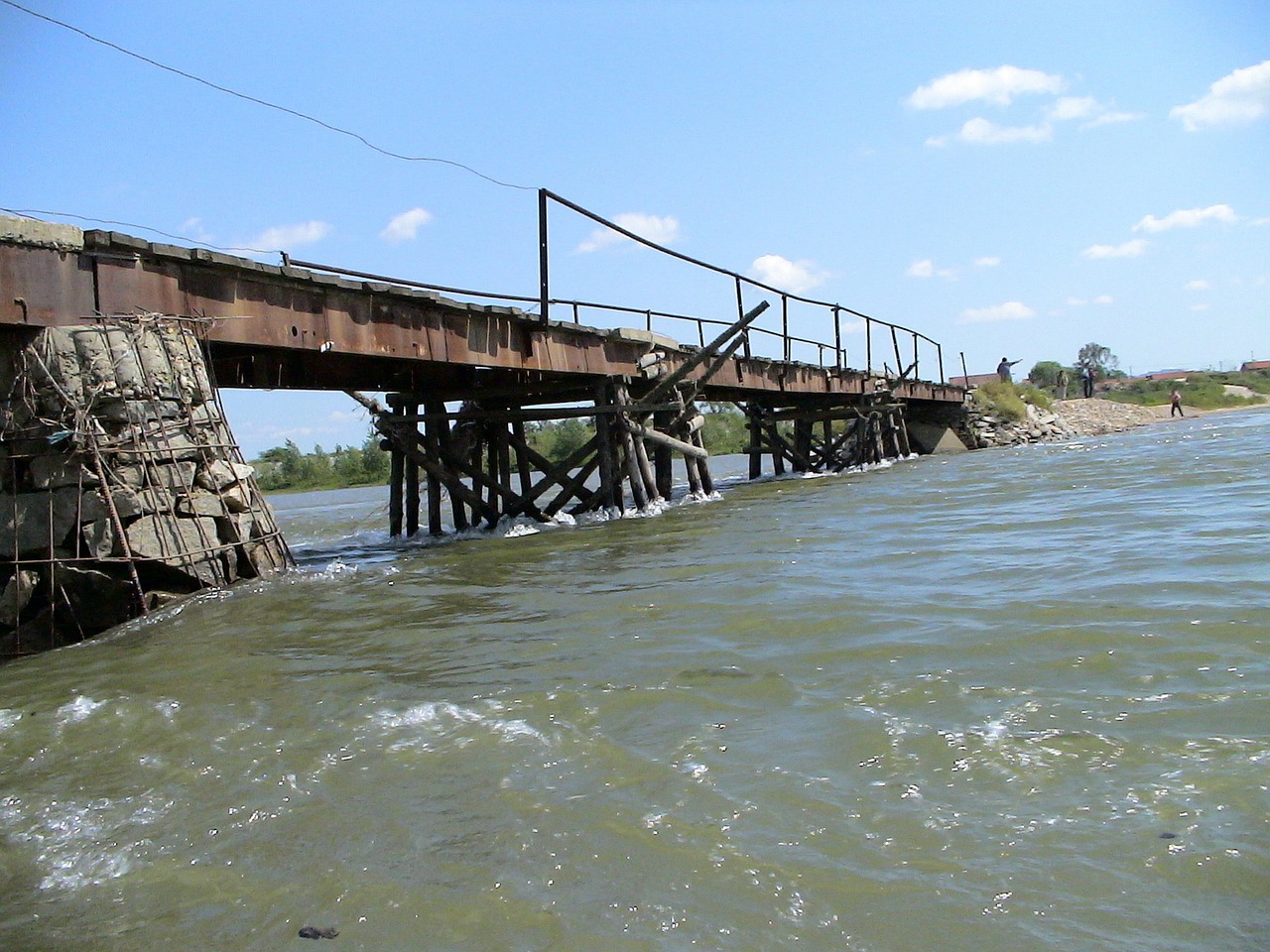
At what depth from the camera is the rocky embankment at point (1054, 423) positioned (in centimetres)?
3719

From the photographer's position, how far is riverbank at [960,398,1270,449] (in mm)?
37188

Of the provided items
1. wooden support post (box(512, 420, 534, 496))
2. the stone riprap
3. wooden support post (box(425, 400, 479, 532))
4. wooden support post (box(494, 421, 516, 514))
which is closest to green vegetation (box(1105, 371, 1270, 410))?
wooden support post (box(512, 420, 534, 496))

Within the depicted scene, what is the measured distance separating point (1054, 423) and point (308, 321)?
36.5 meters

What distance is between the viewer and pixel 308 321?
961cm

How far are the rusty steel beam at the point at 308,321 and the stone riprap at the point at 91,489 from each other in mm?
385

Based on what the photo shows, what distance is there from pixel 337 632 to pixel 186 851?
317 cm

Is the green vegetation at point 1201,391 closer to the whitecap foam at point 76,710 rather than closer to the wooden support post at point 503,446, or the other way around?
the wooden support post at point 503,446

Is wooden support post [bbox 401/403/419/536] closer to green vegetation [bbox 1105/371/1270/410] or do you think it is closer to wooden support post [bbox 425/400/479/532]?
wooden support post [bbox 425/400/479/532]

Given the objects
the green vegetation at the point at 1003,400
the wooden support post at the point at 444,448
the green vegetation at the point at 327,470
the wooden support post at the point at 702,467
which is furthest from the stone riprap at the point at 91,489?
the green vegetation at the point at 327,470

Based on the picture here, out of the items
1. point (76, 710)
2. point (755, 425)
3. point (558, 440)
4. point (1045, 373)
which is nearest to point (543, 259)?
point (76, 710)

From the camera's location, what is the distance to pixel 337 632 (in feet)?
20.0

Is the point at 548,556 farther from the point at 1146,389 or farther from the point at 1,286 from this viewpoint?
the point at 1146,389

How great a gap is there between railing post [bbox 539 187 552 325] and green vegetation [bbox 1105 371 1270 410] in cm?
5051

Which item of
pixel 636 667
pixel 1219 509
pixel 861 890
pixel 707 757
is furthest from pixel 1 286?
pixel 1219 509
